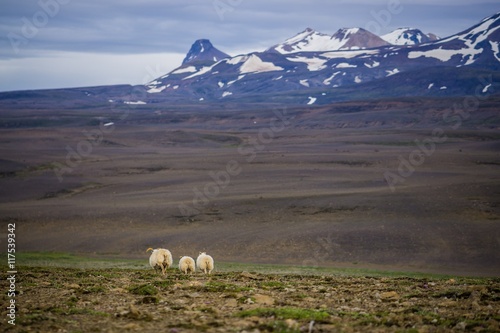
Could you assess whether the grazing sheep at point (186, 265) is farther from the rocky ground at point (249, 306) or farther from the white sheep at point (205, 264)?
the rocky ground at point (249, 306)

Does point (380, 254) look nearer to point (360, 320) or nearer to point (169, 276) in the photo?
point (169, 276)

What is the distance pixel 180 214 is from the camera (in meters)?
40.9

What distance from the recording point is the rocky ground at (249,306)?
32.4 feet

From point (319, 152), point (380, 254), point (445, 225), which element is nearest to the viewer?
point (380, 254)

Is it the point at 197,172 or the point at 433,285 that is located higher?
the point at 197,172

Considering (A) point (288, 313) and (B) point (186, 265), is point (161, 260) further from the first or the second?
(A) point (288, 313)

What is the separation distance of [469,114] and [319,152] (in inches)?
2531

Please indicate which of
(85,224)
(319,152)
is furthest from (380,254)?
(319,152)
